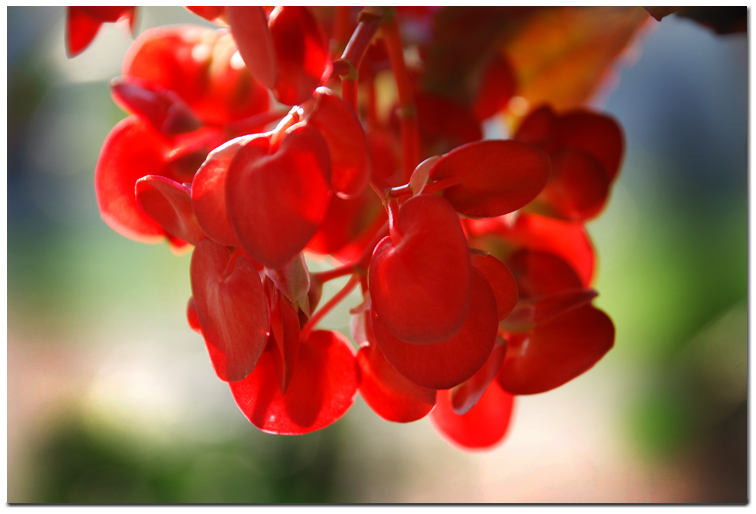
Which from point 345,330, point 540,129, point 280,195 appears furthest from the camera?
point 345,330

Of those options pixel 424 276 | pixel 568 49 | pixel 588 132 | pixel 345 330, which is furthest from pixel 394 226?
pixel 345 330

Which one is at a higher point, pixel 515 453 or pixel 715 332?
pixel 715 332

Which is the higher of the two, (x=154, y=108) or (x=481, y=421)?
(x=154, y=108)

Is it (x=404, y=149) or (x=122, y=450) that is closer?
(x=404, y=149)

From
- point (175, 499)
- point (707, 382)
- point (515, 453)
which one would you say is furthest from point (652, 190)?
point (175, 499)

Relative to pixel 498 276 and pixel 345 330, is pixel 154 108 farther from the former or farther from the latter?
pixel 345 330

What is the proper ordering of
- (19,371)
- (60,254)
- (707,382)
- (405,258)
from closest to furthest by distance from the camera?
(405,258) < (707,382) < (19,371) < (60,254)

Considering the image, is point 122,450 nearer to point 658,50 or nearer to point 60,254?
point 60,254

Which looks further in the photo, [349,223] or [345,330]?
[345,330]
